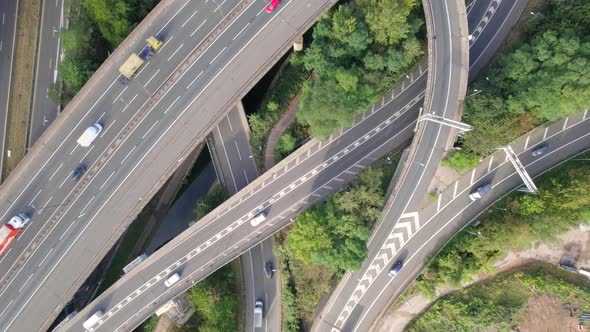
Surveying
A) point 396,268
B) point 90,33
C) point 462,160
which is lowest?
point 396,268

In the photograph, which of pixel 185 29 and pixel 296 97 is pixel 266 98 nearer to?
pixel 296 97

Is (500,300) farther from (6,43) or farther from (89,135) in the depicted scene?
(6,43)

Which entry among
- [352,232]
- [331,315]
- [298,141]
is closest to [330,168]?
[298,141]

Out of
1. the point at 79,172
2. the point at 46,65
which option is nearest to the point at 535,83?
the point at 79,172

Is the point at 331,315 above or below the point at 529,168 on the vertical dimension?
below

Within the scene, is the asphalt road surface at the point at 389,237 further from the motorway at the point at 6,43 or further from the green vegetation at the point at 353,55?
the motorway at the point at 6,43

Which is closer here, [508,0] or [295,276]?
[508,0]

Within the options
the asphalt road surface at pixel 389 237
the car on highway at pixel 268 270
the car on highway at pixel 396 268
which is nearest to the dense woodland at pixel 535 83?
the asphalt road surface at pixel 389 237
